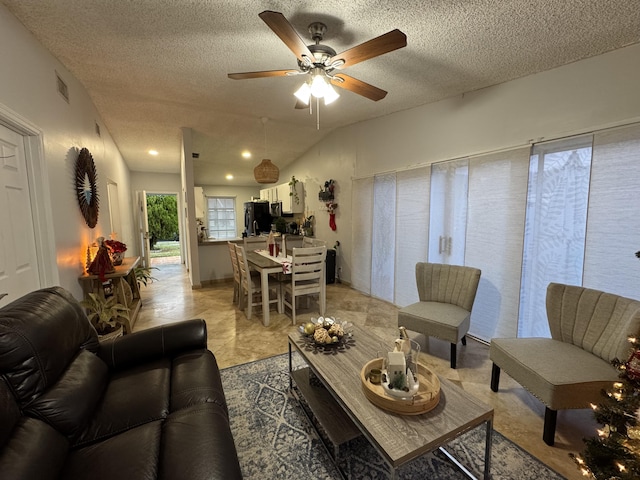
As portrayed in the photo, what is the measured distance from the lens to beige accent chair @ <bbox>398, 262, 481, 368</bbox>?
244 cm

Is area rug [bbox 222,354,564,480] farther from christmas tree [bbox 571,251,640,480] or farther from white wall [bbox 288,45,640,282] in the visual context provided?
white wall [bbox 288,45,640,282]

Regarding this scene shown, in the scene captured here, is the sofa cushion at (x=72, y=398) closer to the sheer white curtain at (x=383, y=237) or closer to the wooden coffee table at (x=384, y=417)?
→ the wooden coffee table at (x=384, y=417)

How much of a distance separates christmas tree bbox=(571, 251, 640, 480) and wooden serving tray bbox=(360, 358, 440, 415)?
64 centimetres

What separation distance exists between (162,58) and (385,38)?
203 centimetres

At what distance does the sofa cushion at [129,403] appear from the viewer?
4.00 feet

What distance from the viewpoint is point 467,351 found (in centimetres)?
277

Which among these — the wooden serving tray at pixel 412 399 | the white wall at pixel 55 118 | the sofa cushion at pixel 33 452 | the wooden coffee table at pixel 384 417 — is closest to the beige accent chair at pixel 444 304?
the wooden coffee table at pixel 384 417

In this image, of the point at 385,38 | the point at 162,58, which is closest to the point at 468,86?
the point at 385,38

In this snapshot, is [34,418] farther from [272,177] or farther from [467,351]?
[272,177]

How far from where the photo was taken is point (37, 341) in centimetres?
120

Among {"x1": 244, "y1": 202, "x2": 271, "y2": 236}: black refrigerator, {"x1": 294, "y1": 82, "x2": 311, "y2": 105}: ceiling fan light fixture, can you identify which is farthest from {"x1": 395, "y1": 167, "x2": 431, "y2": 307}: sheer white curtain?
{"x1": 244, "y1": 202, "x2": 271, "y2": 236}: black refrigerator

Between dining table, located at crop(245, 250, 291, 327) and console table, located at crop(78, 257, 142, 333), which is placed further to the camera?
dining table, located at crop(245, 250, 291, 327)

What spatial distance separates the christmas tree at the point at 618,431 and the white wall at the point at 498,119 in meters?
1.88

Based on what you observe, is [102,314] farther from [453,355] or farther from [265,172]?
[453,355]
